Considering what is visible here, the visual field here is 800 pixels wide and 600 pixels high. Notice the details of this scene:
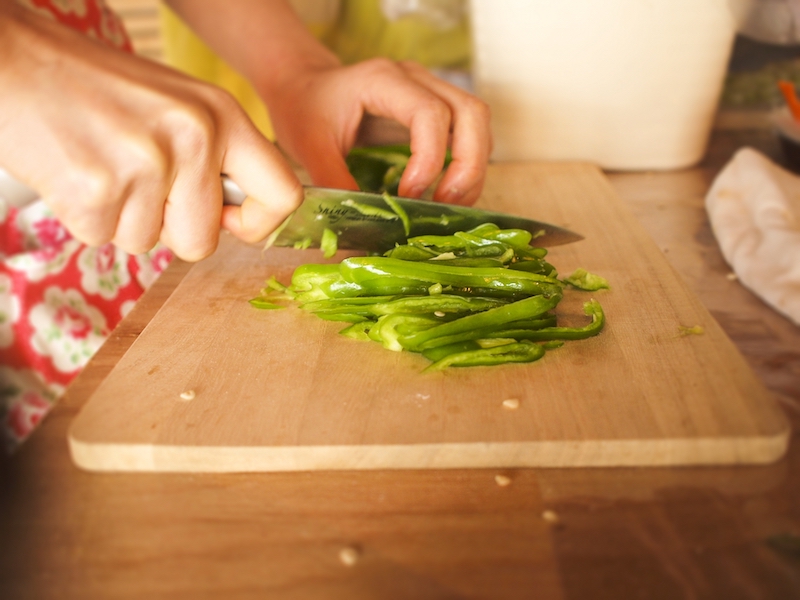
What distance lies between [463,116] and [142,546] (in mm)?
1325

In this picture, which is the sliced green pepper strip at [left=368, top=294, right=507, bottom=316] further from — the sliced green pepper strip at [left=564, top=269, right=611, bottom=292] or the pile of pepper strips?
the sliced green pepper strip at [left=564, top=269, right=611, bottom=292]

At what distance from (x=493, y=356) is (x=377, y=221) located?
457 millimetres

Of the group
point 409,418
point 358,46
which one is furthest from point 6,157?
point 358,46

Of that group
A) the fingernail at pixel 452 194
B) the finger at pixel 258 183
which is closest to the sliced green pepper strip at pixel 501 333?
the finger at pixel 258 183

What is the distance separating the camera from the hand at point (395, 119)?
173 cm

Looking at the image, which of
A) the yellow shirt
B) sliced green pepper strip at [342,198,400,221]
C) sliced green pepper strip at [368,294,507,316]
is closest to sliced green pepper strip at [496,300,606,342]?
sliced green pepper strip at [368,294,507,316]

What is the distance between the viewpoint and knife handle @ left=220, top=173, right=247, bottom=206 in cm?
128

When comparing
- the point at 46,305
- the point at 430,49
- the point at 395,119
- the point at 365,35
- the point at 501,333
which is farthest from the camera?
the point at 365,35

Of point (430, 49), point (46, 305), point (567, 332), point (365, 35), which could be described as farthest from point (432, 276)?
point (365, 35)

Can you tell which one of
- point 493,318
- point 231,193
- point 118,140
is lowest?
point 493,318

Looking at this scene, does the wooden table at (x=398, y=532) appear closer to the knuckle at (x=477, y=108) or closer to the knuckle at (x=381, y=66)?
the knuckle at (x=477, y=108)

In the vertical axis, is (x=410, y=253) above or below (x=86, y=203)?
below

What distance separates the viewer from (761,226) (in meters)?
1.80

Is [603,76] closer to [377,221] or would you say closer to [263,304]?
[377,221]
